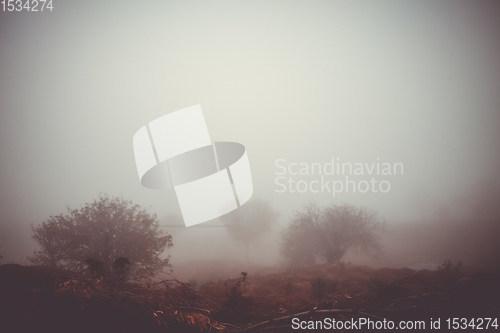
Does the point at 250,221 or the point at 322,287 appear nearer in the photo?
the point at 322,287

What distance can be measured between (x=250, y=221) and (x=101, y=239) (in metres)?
9.40

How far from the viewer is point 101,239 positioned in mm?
7891

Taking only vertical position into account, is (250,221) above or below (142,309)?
below

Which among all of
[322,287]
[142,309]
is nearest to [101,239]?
[142,309]

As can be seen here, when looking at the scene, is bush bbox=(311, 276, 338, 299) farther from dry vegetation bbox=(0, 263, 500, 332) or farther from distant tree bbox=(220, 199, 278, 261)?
distant tree bbox=(220, 199, 278, 261)

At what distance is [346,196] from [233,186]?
9.01m

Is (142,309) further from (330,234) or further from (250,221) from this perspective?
(250,221)

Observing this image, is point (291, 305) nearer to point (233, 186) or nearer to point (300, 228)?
point (233, 186)

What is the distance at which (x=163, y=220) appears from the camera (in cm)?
A: 1216

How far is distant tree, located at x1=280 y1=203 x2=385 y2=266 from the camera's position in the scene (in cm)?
1098

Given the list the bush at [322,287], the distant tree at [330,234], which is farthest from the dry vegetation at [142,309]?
the distant tree at [330,234]

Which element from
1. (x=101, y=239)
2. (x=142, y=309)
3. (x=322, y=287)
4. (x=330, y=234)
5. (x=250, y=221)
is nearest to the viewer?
(x=142, y=309)

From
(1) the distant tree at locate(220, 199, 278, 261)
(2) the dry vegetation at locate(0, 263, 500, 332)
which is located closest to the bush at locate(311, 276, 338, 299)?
(2) the dry vegetation at locate(0, 263, 500, 332)

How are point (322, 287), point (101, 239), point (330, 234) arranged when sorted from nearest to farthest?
point (322, 287) < point (101, 239) < point (330, 234)
